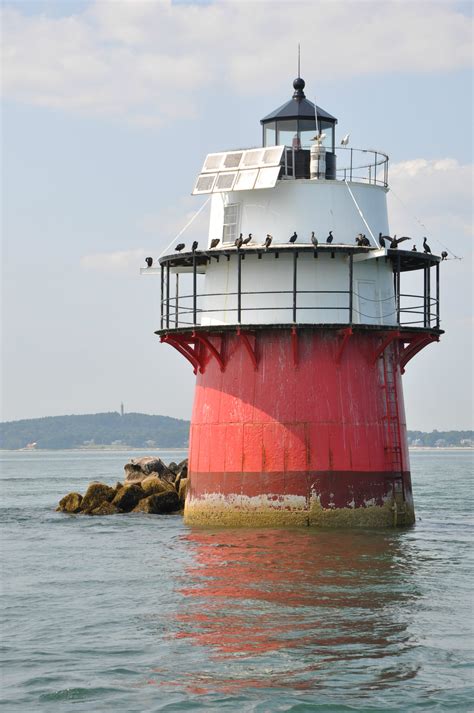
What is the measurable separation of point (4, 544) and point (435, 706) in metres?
17.1

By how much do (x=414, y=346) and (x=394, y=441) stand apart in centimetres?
251

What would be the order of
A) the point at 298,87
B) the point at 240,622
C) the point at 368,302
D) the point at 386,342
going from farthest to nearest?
the point at 298,87 < the point at 368,302 < the point at 386,342 < the point at 240,622

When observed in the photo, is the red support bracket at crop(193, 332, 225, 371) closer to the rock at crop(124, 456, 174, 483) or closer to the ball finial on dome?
the ball finial on dome

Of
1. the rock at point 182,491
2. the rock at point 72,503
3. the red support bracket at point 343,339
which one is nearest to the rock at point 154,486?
the rock at point 182,491

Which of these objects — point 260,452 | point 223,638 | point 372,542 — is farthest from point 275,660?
point 260,452

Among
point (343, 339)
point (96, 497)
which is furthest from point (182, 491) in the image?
point (343, 339)

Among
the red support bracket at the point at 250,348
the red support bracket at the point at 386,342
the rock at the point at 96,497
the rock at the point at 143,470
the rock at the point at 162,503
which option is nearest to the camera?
the red support bracket at the point at 250,348

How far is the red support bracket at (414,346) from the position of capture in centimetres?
2925

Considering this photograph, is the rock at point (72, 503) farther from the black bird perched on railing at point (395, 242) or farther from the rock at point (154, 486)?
the black bird perched on railing at point (395, 242)

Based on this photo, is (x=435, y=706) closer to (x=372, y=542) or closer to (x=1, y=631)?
(x=1, y=631)

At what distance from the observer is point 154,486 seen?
36.4 m

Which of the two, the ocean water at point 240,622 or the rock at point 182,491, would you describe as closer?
the ocean water at point 240,622

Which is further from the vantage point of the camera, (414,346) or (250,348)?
(414,346)

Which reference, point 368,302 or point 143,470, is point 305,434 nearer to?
point 368,302
